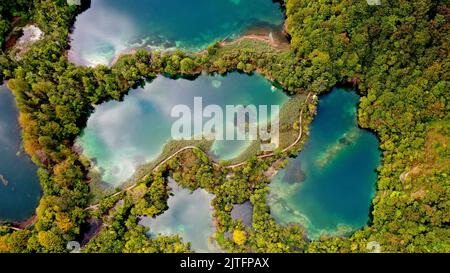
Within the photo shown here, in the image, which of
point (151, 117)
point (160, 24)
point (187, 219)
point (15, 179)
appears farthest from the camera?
point (160, 24)

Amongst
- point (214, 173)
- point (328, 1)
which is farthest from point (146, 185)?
point (328, 1)

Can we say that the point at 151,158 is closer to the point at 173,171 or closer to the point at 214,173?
the point at 173,171

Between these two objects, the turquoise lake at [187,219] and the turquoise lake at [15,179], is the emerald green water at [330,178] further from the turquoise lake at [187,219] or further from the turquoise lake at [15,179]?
the turquoise lake at [15,179]

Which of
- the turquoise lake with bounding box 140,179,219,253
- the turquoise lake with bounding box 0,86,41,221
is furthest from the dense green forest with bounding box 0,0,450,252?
the turquoise lake with bounding box 0,86,41,221

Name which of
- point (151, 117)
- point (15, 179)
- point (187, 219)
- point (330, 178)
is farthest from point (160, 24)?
point (330, 178)

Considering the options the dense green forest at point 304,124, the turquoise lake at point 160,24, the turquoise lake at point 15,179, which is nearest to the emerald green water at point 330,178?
the dense green forest at point 304,124

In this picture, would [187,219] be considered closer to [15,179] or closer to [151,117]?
[151,117]

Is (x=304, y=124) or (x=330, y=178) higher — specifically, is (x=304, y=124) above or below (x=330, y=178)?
above
